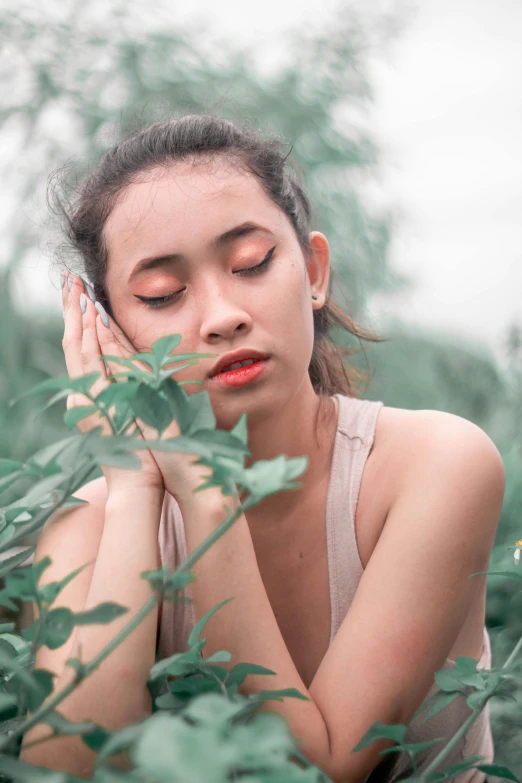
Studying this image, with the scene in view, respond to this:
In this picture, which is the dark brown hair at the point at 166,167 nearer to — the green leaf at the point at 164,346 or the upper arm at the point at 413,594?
the upper arm at the point at 413,594

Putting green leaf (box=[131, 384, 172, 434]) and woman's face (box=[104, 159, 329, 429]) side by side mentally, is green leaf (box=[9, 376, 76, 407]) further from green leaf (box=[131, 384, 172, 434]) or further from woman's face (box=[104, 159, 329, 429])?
woman's face (box=[104, 159, 329, 429])

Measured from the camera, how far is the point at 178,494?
1.01m

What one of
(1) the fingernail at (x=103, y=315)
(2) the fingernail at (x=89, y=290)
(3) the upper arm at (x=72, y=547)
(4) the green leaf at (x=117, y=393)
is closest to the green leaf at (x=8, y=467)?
(4) the green leaf at (x=117, y=393)

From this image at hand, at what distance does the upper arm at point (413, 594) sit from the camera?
100cm

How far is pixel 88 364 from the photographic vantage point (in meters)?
1.24

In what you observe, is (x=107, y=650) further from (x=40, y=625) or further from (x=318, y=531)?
(x=318, y=531)

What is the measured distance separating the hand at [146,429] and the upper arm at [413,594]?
0.29 meters

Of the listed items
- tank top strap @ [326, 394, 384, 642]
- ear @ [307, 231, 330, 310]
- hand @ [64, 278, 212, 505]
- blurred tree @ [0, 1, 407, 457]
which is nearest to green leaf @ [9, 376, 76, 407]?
hand @ [64, 278, 212, 505]

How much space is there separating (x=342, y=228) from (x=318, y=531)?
266 centimetres

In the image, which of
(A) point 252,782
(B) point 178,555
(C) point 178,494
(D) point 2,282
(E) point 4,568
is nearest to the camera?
(A) point 252,782

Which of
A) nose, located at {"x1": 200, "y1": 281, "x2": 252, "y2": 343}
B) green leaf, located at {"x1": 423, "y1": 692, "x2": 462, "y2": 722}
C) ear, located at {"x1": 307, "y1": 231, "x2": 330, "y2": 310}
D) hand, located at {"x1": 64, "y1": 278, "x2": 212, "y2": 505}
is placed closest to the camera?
green leaf, located at {"x1": 423, "y1": 692, "x2": 462, "y2": 722}

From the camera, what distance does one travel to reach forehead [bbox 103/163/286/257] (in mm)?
1172

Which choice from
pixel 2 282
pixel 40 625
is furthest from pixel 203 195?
pixel 2 282

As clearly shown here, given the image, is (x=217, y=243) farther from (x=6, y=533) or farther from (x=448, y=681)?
(x=448, y=681)
